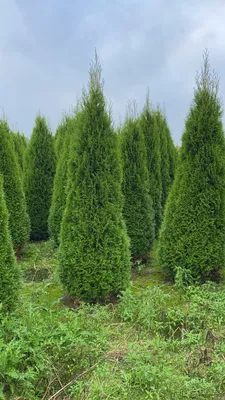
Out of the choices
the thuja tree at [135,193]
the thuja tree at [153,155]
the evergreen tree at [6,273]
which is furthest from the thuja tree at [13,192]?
the evergreen tree at [6,273]

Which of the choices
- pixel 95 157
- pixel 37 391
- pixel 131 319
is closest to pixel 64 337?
pixel 37 391

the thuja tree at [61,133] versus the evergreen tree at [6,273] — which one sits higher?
the thuja tree at [61,133]

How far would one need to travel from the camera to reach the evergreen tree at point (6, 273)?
13.8ft

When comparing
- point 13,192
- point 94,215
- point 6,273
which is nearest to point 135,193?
point 94,215

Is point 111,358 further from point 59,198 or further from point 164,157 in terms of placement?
point 164,157

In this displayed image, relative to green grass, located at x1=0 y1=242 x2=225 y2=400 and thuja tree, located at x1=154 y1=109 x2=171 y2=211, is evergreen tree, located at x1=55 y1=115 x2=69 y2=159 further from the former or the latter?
green grass, located at x1=0 y1=242 x2=225 y2=400

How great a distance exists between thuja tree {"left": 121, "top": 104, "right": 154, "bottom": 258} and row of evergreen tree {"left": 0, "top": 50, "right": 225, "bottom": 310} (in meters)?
0.02

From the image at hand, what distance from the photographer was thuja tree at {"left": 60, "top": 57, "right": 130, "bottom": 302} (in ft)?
16.3

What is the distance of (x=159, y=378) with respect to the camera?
8.98 feet

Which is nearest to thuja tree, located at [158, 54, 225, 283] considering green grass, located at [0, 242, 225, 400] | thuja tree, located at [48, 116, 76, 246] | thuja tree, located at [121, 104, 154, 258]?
thuja tree, located at [121, 104, 154, 258]

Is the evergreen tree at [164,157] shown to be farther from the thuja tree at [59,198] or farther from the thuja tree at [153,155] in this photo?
the thuja tree at [59,198]

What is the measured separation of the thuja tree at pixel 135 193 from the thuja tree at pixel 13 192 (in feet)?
7.99

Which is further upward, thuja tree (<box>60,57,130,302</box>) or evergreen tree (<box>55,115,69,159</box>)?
evergreen tree (<box>55,115,69,159</box>)

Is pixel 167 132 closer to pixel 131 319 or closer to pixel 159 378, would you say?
pixel 131 319
